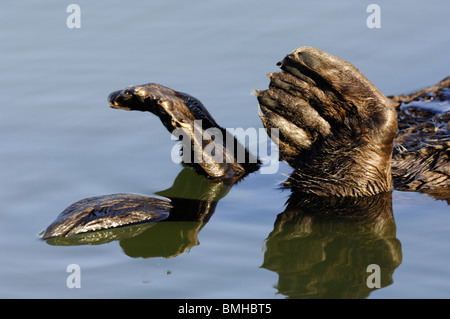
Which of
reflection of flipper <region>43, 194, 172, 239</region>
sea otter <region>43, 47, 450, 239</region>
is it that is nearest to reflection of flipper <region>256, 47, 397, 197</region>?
sea otter <region>43, 47, 450, 239</region>

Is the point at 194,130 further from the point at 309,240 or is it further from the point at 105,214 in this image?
the point at 309,240

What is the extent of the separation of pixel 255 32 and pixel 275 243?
3.80 meters

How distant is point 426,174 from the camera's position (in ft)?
15.8

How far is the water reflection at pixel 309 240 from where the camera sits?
3.98 metres

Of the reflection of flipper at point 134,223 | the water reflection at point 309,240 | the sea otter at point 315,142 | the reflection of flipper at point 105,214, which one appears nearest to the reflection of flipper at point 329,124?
the sea otter at point 315,142

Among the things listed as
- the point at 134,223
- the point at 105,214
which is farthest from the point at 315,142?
the point at 105,214

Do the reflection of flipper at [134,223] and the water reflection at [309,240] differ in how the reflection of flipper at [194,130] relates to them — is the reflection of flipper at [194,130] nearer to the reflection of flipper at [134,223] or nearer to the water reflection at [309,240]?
the water reflection at [309,240]

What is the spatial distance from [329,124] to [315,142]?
0.16m

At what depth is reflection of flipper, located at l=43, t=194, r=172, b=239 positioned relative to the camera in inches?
175

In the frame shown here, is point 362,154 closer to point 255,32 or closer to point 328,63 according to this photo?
point 328,63

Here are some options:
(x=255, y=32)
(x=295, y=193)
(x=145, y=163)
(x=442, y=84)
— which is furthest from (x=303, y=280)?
(x=255, y=32)

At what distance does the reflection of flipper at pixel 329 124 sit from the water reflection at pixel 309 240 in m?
0.12

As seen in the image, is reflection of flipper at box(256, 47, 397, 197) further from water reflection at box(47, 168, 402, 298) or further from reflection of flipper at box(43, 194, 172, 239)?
reflection of flipper at box(43, 194, 172, 239)

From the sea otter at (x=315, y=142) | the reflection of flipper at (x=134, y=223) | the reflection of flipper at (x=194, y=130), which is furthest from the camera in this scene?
the reflection of flipper at (x=194, y=130)
